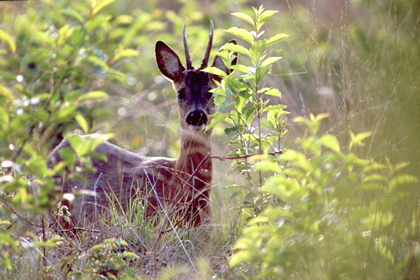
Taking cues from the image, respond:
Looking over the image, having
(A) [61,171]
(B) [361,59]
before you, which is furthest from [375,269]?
(B) [361,59]

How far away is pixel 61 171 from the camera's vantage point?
2656 millimetres

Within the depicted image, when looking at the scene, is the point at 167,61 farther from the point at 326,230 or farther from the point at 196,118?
the point at 326,230

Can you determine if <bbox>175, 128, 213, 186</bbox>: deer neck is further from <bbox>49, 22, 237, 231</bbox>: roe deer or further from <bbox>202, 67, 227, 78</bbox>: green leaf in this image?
<bbox>202, 67, 227, 78</bbox>: green leaf

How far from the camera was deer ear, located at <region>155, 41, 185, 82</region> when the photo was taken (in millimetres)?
5594

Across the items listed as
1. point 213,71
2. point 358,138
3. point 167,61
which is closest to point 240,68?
point 213,71

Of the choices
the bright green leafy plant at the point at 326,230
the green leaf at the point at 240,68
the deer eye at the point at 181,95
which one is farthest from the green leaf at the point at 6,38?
the deer eye at the point at 181,95

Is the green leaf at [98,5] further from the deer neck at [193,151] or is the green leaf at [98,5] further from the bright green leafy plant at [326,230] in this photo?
the bright green leafy plant at [326,230]

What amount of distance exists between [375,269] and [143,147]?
13.9 ft

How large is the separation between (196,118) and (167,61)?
896mm

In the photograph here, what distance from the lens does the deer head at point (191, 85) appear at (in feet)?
16.4

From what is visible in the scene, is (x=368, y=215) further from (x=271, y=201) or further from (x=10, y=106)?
(x=10, y=106)

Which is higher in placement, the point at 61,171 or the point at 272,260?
the point at 61,171

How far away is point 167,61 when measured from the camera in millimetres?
5645

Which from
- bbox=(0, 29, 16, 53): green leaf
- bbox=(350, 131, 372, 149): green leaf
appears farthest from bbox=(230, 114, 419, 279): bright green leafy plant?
bbox=(0, 29, 16, 53): green leaf
